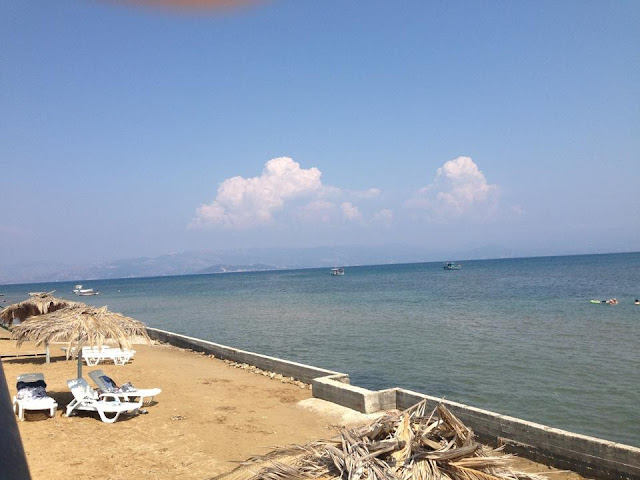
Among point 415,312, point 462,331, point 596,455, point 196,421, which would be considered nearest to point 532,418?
point 596,455

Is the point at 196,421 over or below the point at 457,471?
below

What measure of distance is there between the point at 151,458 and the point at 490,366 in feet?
39.1

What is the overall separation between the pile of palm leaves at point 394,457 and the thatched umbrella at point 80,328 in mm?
6378

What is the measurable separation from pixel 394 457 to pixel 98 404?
6.68m

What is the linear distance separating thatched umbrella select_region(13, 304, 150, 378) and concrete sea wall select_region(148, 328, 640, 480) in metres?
4.19

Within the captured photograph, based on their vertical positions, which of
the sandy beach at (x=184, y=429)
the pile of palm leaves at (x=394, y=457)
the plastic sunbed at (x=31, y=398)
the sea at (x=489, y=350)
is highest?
the pile of palm leaves at (x=394, y=457)

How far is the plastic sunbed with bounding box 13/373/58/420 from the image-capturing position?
359 inches

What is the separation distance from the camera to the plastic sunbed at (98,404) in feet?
30.4

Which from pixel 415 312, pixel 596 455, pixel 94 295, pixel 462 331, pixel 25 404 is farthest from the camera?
pixel 94 295

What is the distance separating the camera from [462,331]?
82.5 ft

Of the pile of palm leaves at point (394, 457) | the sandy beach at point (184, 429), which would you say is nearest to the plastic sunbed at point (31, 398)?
the sandy beach at point (184, 429)

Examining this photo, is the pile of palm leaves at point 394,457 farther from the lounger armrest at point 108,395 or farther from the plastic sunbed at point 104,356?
the plastic sunbed at point 104,356

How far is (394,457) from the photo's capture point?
441cm

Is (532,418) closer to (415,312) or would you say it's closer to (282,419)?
(282,419)
